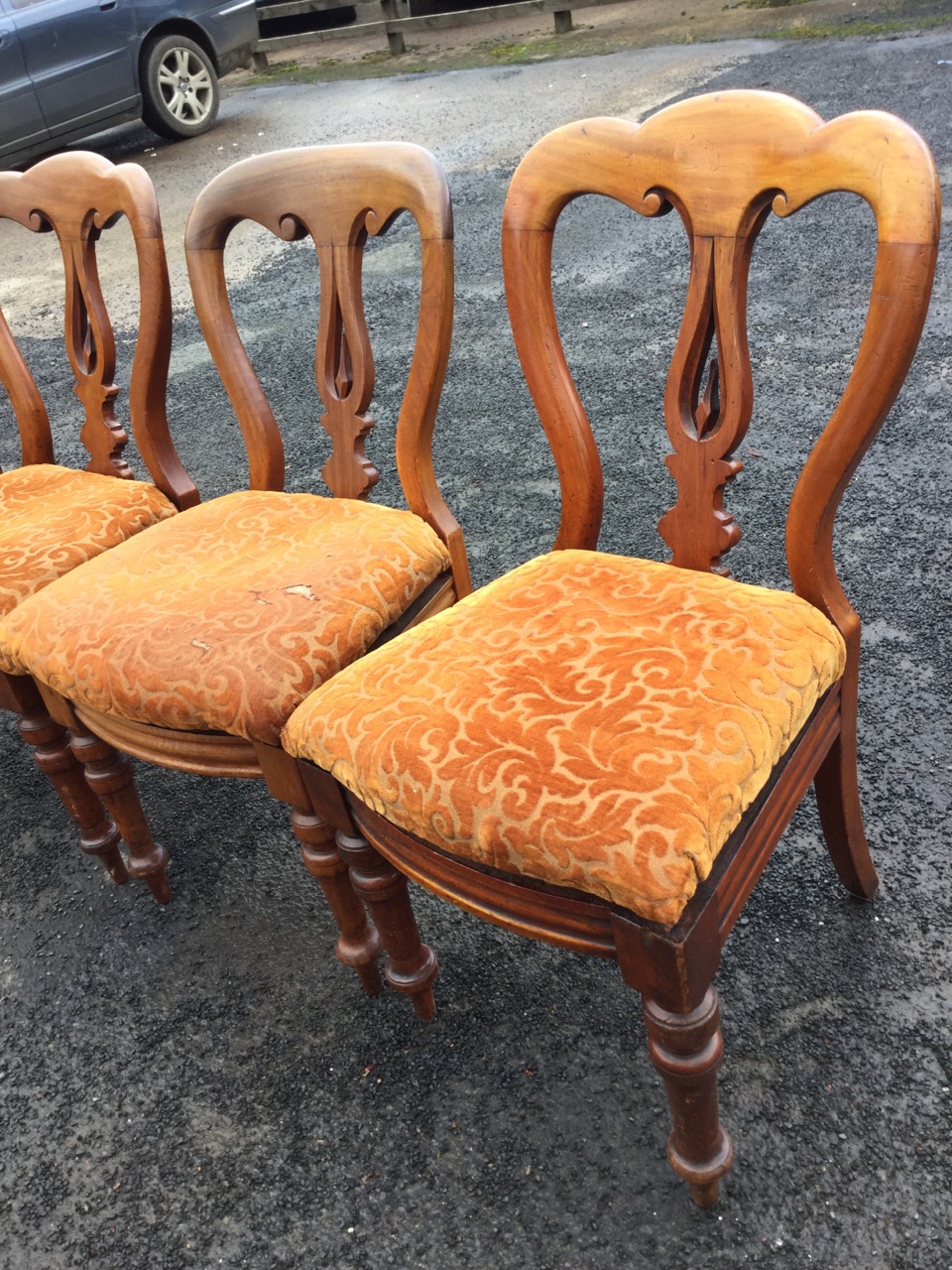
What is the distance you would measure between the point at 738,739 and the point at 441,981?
0.70m

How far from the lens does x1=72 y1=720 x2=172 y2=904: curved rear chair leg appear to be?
1.49 m

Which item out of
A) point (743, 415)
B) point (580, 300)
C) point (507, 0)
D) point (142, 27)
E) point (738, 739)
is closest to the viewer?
point (738, 739)

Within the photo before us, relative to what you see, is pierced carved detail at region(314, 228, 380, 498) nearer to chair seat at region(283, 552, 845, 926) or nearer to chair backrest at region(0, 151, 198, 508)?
chair backrest at region(0, 151, 198, 508)

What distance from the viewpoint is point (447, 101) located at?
19.3 feet

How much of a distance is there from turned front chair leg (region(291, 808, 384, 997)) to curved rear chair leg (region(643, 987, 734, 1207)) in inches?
18.2

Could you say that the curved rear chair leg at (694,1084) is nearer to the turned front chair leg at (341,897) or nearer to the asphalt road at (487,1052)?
the asphalt road at (487,1052)

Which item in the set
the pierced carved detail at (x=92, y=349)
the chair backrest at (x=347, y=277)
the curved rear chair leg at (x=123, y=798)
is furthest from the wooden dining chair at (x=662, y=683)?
the pierced carved detail at (x=92, y=349)

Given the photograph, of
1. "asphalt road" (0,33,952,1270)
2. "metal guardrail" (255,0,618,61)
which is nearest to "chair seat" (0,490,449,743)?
"asphalt road" (0,33,952,1270)

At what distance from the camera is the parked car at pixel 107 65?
5.48 m

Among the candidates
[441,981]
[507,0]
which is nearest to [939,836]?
[441,981]

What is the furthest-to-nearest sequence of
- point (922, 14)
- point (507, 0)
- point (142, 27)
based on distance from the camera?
point (507, 0), point (142, 27), point (922, 14)

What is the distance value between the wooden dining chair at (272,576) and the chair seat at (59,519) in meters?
0.11

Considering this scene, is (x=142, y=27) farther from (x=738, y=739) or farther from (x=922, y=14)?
(x=738, y=739)

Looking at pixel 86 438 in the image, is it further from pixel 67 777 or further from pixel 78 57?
pixel 78 57
